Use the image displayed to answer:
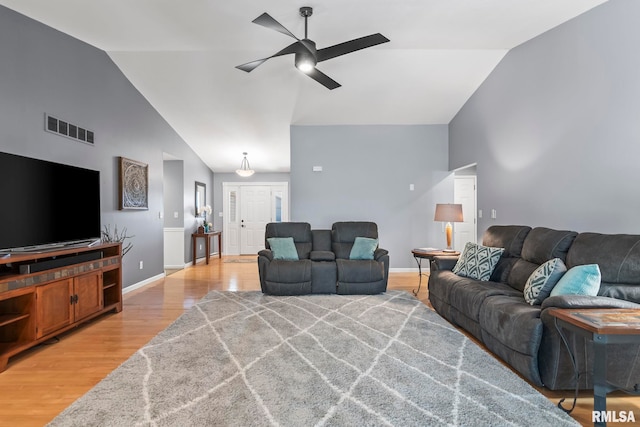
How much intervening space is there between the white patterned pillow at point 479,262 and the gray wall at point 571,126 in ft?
2.48

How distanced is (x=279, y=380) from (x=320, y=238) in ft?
10.0

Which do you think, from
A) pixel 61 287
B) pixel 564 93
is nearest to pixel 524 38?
pixel 564 93

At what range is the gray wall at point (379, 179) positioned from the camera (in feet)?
20.1

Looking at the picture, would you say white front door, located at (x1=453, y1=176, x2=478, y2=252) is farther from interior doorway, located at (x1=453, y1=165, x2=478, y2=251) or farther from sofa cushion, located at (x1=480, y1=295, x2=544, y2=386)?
sofa cushion, located at (x1=480, y1=295, x2=544, y2=386)

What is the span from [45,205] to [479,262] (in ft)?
14.1

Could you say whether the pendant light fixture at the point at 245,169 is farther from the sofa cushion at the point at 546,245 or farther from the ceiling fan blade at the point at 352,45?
the sofa cushion at the point at 546,245

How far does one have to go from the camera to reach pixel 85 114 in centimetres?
400

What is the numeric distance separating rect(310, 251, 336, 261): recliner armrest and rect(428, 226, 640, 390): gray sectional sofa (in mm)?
1736

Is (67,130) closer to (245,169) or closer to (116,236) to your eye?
(116,236)

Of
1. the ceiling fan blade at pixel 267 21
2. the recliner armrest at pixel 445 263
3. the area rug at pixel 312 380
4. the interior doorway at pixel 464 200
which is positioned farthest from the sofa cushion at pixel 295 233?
the interior doorway at pixel 464 200

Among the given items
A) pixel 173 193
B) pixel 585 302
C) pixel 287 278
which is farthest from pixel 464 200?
pixel 173 193

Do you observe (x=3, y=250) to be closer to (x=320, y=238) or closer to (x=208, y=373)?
(x=208, y=373)

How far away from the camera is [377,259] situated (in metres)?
4.72

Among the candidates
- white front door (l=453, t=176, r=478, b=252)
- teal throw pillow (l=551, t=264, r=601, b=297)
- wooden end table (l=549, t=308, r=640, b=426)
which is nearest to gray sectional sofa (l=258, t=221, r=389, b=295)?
teal throw pillow (l=551, t=264, r=601, b=297)
